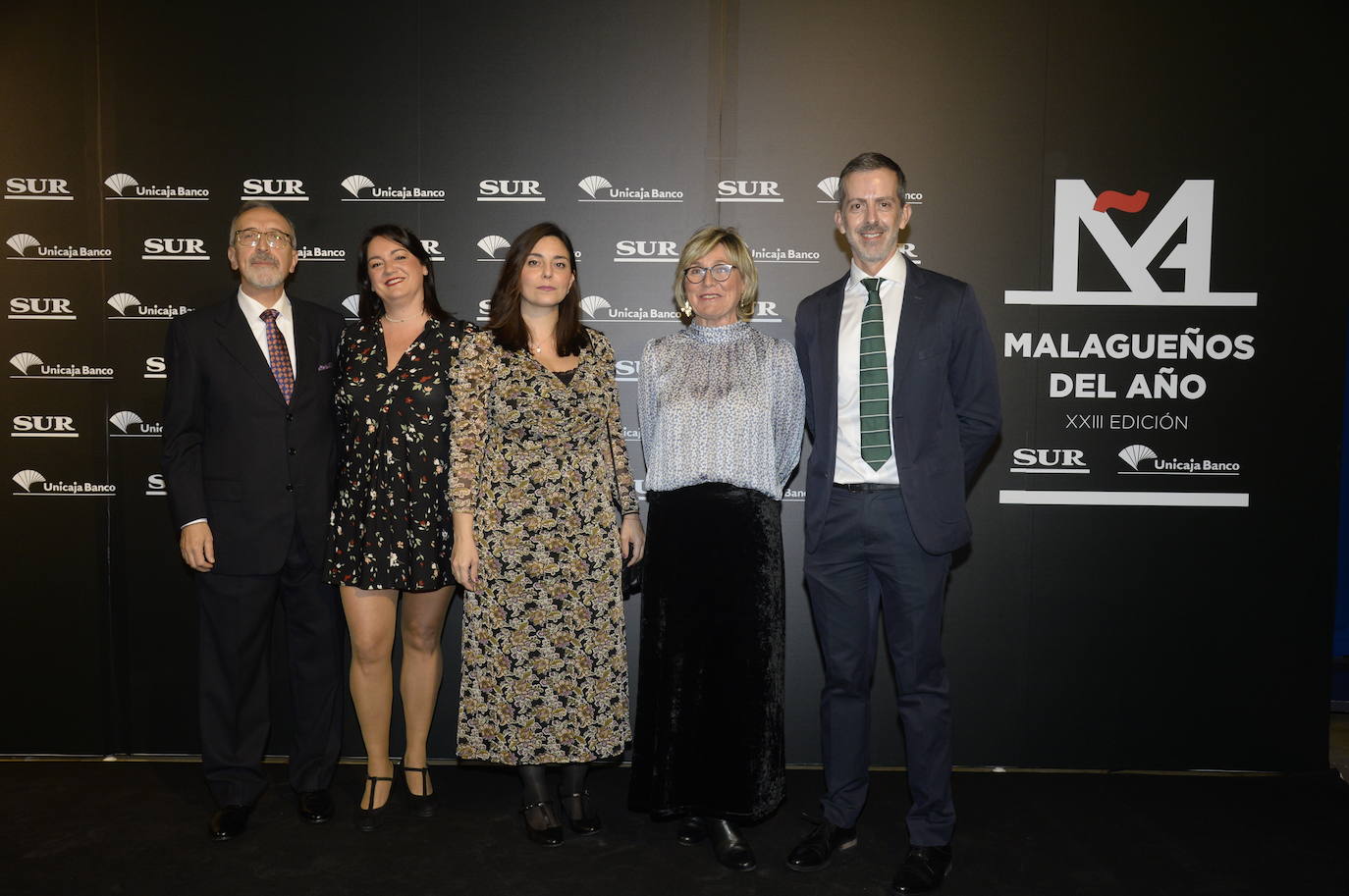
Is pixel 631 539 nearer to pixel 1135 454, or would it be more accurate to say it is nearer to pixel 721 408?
pixel 721 408

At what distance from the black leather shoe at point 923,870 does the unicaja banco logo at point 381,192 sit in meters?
2.87

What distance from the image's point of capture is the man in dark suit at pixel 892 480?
8.66 ft

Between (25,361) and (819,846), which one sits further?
(25,361)

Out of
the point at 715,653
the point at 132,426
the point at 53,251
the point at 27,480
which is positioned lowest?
the point at 715,653

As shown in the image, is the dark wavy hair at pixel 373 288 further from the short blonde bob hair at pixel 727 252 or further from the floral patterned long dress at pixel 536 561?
the short blonde bob hair at pixel 727 252

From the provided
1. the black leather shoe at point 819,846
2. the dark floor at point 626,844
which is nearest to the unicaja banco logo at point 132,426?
the dark floor at point 626,844

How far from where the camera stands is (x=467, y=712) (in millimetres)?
2807

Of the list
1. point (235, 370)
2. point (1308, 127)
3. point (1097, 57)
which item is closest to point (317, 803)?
point (235, 370)

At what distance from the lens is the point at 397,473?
2.83 metres

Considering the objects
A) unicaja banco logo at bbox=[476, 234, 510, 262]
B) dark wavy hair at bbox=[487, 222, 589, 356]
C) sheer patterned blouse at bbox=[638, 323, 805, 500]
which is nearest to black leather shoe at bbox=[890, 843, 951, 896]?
sheer patterned blouse at bbox=[638, 323, 805, 500]

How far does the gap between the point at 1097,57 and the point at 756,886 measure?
3.23 meters

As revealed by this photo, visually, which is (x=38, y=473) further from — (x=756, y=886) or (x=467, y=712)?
(x=756, y=886)

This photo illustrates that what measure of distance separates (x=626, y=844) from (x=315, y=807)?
107 centimetres

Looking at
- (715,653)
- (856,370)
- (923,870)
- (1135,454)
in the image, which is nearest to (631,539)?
(715,653)
